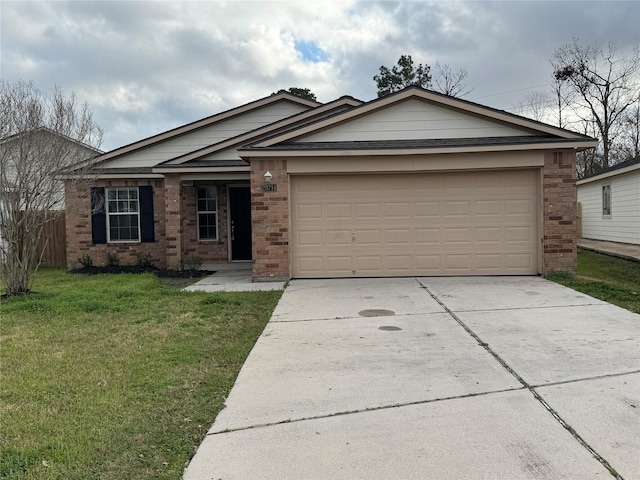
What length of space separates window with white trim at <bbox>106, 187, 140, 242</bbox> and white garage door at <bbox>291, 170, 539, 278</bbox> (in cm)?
602

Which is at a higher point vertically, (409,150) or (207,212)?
(409,150)

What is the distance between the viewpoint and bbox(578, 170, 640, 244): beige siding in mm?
17547

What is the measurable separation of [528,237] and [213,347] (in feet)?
25.1

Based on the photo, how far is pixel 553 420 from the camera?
143 inches

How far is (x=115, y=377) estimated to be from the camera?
15.9 ft

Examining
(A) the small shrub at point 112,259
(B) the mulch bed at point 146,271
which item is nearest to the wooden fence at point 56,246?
(B) the mulch bed at point 146,271

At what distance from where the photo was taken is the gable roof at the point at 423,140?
10.3m

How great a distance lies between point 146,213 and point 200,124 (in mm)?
3034

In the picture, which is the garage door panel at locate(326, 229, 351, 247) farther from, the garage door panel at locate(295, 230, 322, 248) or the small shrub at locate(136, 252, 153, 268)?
the small shrub at locate(136, 252, 153, 268)

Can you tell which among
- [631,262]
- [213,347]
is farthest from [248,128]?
[631,262]

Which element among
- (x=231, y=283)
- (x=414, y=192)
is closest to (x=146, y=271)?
(x=231, y=283)

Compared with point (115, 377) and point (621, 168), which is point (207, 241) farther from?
point (621, 168)

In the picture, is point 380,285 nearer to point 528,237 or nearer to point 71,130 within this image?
point 528,237

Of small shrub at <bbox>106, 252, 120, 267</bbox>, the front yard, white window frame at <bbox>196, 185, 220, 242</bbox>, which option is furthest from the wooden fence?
the front yard
